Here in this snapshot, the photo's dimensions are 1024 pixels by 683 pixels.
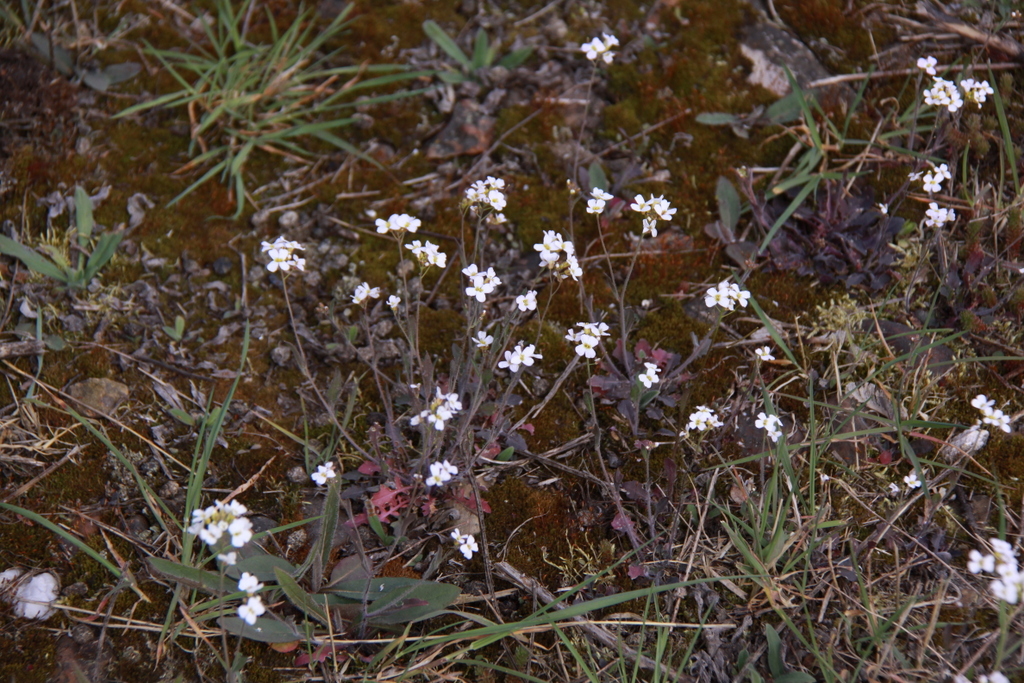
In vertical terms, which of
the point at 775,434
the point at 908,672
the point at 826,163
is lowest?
the point at 908,672

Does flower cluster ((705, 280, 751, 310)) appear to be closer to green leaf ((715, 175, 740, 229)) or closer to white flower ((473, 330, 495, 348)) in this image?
white flower ((473, 330, 495, 348))

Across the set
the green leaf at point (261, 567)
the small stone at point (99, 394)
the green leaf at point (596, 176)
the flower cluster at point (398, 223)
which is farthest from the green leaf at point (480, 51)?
the green leaf at point (261, 567)

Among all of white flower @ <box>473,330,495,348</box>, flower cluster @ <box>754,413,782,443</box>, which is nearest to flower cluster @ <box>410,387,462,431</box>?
white flower @ <box>473,330,495,348</box>

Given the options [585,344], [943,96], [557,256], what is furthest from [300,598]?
[943,96]

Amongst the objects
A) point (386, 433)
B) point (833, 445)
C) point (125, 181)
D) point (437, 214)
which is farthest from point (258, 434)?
point (833, 445)

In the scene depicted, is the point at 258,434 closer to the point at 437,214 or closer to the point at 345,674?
the point at 345,674

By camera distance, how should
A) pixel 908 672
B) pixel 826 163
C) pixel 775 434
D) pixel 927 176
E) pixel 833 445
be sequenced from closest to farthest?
pixel 908 672
pixel 775 434
pixel 833 445
pixel 927 176
pixel 826 163

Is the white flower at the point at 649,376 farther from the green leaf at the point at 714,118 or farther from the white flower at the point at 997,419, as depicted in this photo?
the green leaf at the point at 714,118
